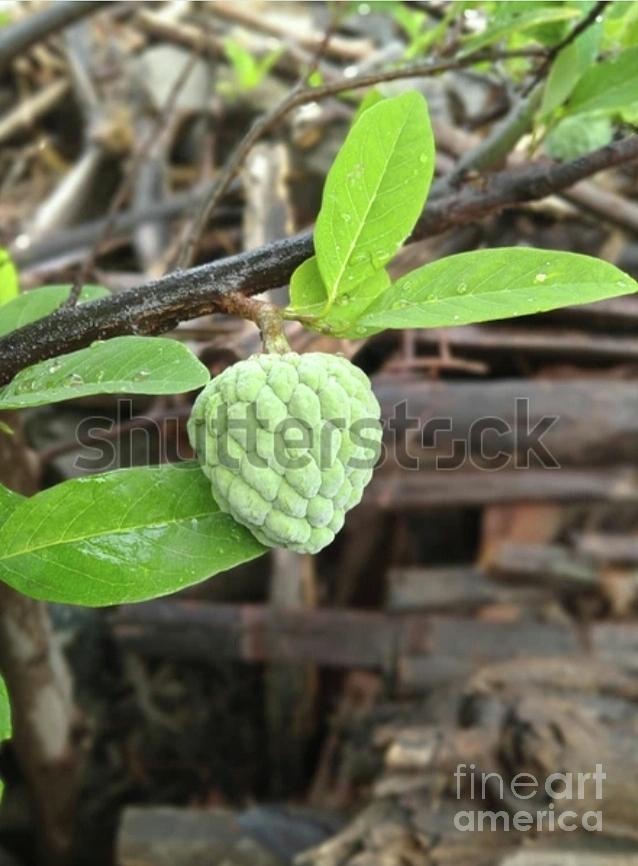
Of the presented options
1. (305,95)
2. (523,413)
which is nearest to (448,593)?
(523,413)

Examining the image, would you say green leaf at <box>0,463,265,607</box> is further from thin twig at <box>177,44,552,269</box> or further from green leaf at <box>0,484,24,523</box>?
thin twig at <box>177,44,552,269</box>

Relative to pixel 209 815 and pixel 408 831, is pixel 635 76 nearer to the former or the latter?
pixel 408 831

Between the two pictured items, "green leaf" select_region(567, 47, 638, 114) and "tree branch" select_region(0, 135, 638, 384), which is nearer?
"tree branch" select_region(0, 135, 638, 384)

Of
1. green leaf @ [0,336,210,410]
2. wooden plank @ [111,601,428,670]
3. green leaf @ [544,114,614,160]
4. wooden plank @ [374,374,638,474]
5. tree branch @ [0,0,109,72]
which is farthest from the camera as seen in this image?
wooden plank @ [111,601,428,670]

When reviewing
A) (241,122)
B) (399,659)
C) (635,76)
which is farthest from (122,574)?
(241,122)

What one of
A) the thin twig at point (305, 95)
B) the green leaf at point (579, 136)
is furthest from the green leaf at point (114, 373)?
the green leaf at point (579, 136)

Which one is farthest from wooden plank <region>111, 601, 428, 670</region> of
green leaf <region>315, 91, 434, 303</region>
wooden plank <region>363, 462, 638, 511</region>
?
green leaf <region>315, 91, 434, 303</region>

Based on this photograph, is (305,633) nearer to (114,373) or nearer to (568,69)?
(568,69)
